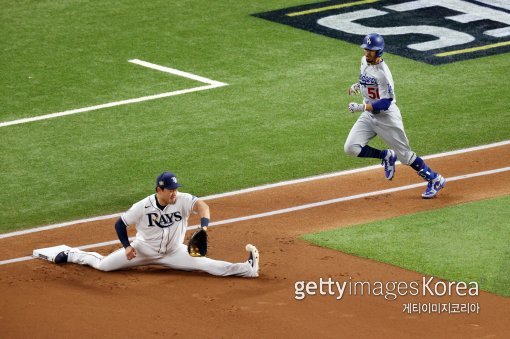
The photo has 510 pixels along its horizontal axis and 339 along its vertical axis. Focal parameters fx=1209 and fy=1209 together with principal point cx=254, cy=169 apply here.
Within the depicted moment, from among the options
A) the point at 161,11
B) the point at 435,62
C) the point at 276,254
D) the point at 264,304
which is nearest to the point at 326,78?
the point at 435,62

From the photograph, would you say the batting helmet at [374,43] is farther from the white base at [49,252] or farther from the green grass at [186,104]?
the white base at [49,252]

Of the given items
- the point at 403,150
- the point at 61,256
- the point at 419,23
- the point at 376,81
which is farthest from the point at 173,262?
the point at 419,23

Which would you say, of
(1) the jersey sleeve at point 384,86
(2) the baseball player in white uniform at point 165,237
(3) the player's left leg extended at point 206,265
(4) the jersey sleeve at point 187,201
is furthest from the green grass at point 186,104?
(4) the jersey sleeve at point 187,201

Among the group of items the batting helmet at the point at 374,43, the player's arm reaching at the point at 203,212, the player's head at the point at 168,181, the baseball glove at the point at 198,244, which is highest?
the batting helmet at the point at 374,43

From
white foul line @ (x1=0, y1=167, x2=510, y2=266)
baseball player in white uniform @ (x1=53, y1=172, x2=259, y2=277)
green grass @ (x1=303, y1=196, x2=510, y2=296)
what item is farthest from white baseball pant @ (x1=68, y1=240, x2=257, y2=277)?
green grass @ (x1=303, y1=196, x2=510, y2=296)

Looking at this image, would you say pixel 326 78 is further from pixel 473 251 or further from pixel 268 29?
pixel 473 251

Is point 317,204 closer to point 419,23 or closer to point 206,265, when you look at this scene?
point 206,265
